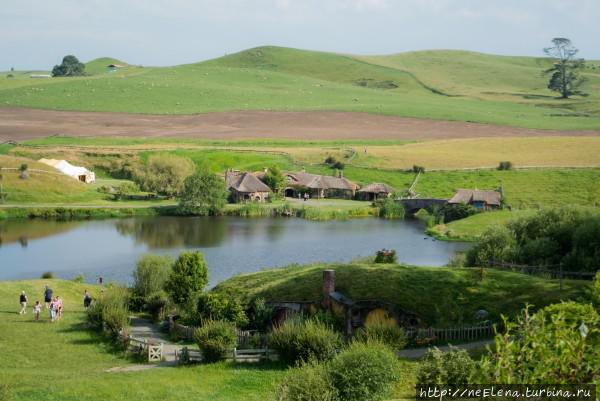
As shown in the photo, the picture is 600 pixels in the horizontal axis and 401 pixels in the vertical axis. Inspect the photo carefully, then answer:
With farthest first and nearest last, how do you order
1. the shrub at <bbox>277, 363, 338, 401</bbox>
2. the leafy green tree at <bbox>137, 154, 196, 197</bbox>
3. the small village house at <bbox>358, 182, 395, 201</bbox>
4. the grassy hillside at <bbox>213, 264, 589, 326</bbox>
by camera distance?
the leafy green tree at <bbox>137, 154, 196, 197</bbox> < the small village house at <bbox>358, 182, 395, 201</bbox> < the grassy hillside at <bbox>213, 264, 589, 326</bbox> < the shrub at <bbox>277, 363, 338, 401</bbox>

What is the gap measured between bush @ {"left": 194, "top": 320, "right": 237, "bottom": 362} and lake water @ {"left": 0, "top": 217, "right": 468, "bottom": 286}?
18.1 metres

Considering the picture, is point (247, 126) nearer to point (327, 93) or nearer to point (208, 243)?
point (327, 93)

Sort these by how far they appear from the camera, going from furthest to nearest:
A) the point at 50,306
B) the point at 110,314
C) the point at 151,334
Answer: the point at 50,306 → the point at 151,334 → the point at 110,314

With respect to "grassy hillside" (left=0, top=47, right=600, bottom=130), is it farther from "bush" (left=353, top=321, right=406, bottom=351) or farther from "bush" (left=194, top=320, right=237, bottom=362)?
"bush" (left=194, top=320, right=237, bottom=362)

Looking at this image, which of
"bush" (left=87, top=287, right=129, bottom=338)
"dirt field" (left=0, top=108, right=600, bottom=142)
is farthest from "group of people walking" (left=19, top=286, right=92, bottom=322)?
"dirt field" (left=0, top=108, right=600, bottom=142)

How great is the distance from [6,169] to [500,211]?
47.1 metres

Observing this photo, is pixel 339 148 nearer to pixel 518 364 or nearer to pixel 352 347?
pixel 352 347

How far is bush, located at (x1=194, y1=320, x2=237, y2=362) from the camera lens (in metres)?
27.3

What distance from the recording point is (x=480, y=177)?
89.0 m

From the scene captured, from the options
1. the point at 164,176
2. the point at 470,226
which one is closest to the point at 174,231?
the point at 164,176

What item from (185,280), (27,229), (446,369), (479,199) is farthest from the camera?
(479,199)

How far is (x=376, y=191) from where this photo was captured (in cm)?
8638

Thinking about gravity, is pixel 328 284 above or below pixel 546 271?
above

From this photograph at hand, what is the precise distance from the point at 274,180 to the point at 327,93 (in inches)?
2866
